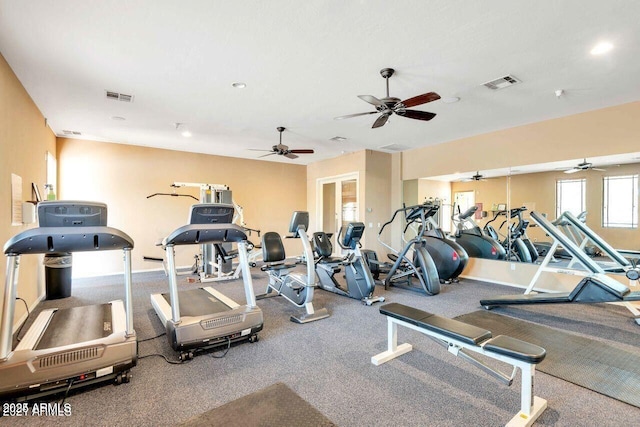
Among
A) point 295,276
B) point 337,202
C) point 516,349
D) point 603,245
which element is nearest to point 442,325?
point 516,349

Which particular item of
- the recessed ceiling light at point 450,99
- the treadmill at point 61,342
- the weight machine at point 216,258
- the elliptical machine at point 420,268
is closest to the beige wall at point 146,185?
the weight machine at point 216,258

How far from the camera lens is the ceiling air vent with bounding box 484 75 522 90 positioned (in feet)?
12.2

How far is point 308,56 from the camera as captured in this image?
3.24m

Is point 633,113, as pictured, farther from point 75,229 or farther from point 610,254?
point 75,229

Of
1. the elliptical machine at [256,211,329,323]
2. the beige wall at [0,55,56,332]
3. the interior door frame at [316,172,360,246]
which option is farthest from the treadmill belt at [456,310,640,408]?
the beige wall at [0,55,56,332]

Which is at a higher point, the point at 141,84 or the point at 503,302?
the point at 141,84

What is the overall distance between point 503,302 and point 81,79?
602cm

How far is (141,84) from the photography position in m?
3.88

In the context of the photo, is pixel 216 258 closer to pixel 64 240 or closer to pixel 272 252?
pixel 272 252

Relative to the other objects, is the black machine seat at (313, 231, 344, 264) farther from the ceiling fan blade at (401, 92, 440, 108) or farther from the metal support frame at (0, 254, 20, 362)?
the metal support frame at (0, 254, 20, 362)

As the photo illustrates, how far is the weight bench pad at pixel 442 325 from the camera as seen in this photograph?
7.23 ft

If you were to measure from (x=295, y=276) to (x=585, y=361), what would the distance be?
3.13 m

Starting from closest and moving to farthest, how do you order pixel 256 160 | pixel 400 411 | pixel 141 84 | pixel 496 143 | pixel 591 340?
pixel 400 411
pixel 591 340
pixel 141 84
pixel 496 143
pixel 256 160

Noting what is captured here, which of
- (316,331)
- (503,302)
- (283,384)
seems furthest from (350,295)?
(283,384)
